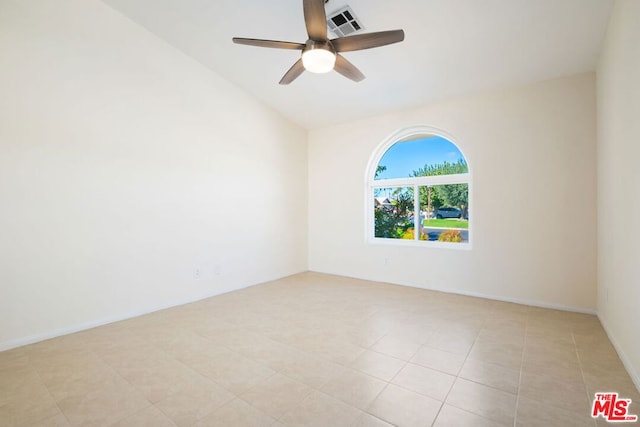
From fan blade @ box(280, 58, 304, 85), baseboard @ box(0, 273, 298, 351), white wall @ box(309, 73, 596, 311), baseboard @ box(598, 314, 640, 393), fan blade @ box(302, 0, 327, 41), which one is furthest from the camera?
white wall @ box(309, 73, 596, 311)

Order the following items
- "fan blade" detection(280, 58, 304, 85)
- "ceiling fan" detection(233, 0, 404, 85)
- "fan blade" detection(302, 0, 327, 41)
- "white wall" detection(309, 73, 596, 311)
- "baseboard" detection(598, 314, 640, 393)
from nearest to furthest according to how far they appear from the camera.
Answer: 1. "baseboard" detection(598, 314, 640, 393)
2. "fan blade" detection(302, 0, 327, 41)
3. "ceiling fan" detection(233, 0, 404, 85)
4. "fan blade" detection(280, 58, 304, 85)
5. "white wall" detection(309, 73, 596, 311)

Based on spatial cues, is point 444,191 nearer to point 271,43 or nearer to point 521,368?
point 521,368

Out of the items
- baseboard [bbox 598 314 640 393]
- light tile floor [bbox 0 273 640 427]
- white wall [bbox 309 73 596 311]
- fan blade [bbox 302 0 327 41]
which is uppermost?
fan blade [bbox 302 0 327 41]

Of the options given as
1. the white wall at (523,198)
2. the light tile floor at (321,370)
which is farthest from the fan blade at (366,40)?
the light tile floor at (321,370)

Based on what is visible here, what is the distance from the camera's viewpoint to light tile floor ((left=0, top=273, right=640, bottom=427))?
1.66m

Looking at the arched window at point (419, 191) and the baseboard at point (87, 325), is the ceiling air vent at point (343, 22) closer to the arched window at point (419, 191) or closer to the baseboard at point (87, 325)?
the arched window at point (419, 191)

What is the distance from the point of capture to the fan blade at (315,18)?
2.00m

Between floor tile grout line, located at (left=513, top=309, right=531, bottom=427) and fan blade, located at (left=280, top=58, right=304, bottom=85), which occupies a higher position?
fan blade, located at (left=280, top=58, right=304, bottom=85)

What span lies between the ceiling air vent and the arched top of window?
2192mm

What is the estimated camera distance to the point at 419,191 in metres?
4.61

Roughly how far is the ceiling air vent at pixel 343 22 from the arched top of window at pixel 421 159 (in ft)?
7.19

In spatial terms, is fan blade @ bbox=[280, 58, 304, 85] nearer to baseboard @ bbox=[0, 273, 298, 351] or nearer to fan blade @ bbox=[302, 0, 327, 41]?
fan blade @ bbox=[302, 0, 327, 41]

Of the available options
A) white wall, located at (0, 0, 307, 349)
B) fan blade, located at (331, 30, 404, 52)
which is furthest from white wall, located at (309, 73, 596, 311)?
white wall, located at (0, 0, 307, 349)

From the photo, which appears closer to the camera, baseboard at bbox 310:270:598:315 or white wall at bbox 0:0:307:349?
white wall at bbox 0:0:307:349
